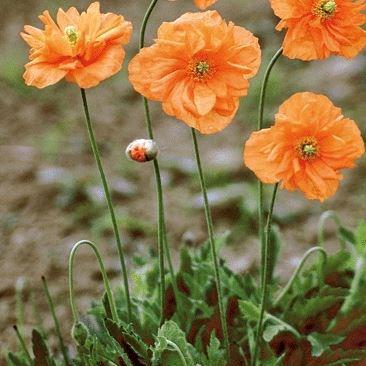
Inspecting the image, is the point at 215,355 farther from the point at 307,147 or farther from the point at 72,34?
the point at 72,34

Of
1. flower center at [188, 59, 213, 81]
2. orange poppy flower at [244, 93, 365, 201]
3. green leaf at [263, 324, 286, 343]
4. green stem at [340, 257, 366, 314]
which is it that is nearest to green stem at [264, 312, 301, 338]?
green leaf at [263, 324, 286, 343]

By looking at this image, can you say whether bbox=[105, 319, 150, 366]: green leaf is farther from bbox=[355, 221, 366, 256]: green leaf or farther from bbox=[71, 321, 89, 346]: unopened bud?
bbox=[355, 221, 366, 256]: green leaf

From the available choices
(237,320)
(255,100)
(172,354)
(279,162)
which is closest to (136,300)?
(237,320)

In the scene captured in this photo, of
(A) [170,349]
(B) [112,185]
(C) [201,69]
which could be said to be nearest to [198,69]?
(C) [201,69]

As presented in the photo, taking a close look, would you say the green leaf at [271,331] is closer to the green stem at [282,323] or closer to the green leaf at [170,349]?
the green stem at [282,323]

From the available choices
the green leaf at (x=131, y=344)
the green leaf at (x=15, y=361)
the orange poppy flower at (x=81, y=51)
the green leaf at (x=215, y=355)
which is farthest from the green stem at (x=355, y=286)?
the orange poppy flower at (x=81, y=51)
